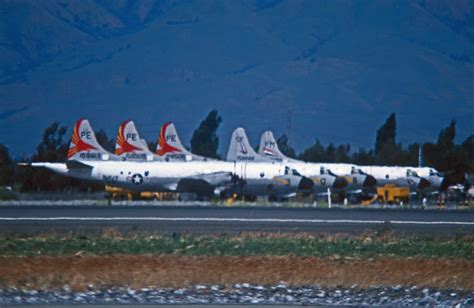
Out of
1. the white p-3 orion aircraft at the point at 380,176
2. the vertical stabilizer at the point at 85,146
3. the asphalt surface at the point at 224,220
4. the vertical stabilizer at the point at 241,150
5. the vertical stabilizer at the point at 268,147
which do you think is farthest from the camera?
the vertical stabilizer at the point at 268,147

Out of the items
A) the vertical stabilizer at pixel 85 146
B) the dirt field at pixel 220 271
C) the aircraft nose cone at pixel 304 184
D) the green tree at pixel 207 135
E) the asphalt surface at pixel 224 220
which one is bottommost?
the dirt field at pixel 220 271

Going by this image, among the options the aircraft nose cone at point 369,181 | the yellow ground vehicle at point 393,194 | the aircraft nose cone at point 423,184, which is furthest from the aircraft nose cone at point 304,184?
the aircraft nose cone at point 423,184

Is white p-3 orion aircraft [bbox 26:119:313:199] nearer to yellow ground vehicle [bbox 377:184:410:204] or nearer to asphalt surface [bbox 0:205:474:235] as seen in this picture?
yellow ground vehicle [bbox 377:184:410:204]

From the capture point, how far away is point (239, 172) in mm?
61000

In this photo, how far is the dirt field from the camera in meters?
16.6

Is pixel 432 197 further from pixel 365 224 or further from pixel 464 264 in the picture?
pixel 464 264

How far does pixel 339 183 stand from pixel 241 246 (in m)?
39.6

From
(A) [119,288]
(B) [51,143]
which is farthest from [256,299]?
(B) [51,143]

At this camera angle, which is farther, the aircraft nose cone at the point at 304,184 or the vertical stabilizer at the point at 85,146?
the vertical stabilizer at the point at 85,146

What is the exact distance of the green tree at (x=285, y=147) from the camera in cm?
10239

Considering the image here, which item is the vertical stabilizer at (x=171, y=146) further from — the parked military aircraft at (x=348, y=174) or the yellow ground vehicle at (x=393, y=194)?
the yellow ground vehicle at (x=393, y=194)

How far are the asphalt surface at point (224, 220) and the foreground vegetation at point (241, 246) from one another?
8.94ft

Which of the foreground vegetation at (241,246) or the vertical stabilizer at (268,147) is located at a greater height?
the vertical stabilizer at (268,147)

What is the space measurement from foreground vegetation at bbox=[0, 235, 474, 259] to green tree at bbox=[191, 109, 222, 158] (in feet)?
268
